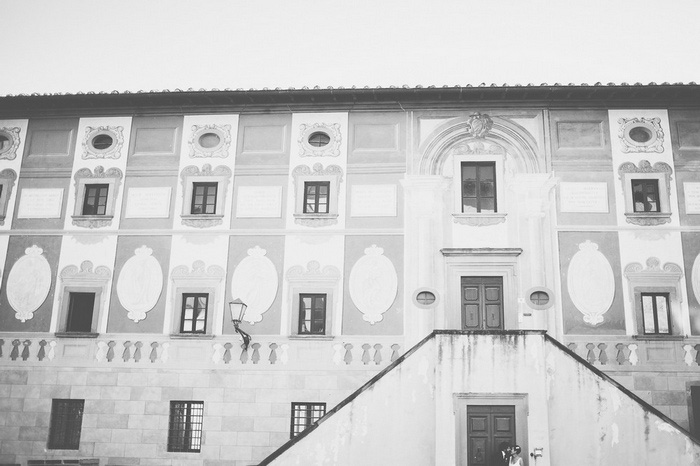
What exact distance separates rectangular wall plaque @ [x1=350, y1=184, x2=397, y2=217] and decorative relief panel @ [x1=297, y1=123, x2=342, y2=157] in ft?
4.07

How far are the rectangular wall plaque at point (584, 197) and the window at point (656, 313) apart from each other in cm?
243

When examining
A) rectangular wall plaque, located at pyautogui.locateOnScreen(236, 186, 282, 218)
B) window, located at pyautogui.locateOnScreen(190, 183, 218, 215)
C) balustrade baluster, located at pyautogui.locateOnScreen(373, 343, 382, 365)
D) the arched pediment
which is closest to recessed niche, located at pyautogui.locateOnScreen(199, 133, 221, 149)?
window, located at pyautogui.locateOnScreen(190, 183, 218, 215)

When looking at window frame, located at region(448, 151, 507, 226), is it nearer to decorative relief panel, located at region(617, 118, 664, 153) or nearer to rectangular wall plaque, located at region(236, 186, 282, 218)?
decorative relief panel, located at region(617, 118, 664, 153)

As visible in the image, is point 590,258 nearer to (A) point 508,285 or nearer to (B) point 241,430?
(A) point 508,285

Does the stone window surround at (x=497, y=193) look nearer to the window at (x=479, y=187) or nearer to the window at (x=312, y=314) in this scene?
the window at (x=479, y=187)

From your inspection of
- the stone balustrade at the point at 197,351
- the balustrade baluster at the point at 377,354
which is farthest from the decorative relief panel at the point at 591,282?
the balustrade baluster at the point at 377,354

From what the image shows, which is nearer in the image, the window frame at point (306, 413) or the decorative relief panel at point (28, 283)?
the window frame at point (306, 413)

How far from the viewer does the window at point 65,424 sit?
16891mm

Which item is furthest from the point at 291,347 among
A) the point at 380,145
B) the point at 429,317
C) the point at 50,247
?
the point at 50,247

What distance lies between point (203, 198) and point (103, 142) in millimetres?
3442

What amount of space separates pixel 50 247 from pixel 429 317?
10.2 m

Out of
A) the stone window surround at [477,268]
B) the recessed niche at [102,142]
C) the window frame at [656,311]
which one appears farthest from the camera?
the recessed niche at [102,142]

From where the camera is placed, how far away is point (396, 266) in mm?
17156

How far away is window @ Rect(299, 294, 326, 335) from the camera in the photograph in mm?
17000
